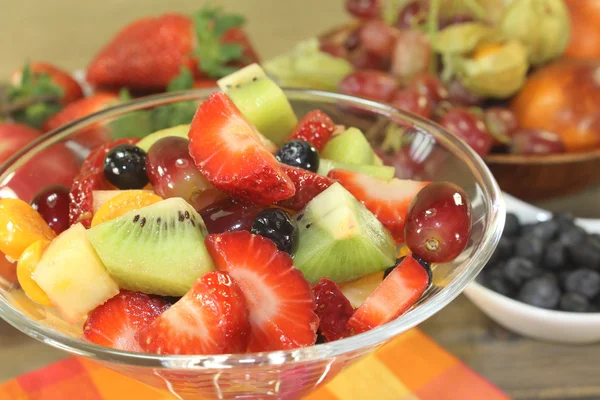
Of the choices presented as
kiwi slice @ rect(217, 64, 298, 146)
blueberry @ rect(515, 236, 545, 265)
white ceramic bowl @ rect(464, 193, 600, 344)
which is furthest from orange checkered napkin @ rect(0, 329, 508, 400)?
kiwi slice @ rect(217, 64, 298, 146)

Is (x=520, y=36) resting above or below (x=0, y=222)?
below

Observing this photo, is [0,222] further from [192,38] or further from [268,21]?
[268,21]

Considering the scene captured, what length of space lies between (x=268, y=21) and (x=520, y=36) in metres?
1.39

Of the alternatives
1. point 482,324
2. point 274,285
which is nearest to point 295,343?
point 274,285

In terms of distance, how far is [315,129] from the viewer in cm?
66

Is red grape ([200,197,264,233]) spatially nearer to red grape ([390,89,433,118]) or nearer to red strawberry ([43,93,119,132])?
red grape ([390,89,433,118])

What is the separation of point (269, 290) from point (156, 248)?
10 centimetres

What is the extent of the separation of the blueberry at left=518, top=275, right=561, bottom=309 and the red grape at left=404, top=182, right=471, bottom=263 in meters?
0.32

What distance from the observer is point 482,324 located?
863mm

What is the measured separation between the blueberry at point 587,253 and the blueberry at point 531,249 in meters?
0.04

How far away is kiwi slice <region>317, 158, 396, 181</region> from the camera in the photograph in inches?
24.5

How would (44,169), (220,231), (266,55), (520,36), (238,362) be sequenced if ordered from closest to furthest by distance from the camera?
(238,362) < (220,231) < (44,169) < (520,36) < (266,55)

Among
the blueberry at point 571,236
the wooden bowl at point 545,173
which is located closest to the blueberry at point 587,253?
the blueberry at point 571,236

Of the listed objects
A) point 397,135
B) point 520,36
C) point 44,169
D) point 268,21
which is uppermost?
point 44,169
